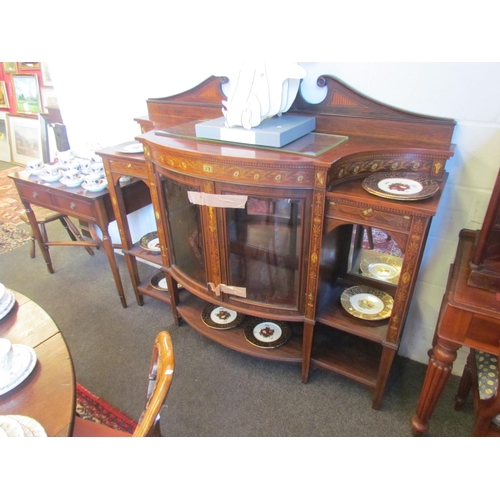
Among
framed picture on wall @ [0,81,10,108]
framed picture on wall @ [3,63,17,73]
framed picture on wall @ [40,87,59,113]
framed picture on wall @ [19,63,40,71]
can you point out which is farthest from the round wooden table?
framed picture on wall @ [0,81,10,108]

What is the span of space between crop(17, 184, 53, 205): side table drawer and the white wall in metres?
0.82

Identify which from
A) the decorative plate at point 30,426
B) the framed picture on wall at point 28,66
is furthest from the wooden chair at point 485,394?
the framed picture on wall at point 28,66

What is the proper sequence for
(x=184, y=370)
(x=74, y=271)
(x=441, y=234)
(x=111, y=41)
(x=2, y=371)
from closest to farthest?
(x=111, y=41) < (x=2, y=371) < (x=441, y=234) < (x=184, y=370) < (x=74, y=271)

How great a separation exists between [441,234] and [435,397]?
1.97ft

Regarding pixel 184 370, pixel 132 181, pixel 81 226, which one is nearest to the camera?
pixel 184 370

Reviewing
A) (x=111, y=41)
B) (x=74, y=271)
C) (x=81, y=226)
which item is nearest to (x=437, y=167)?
(x=111, y=41)

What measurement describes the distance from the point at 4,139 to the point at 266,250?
5011 millimetres

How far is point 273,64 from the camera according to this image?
3.64ft

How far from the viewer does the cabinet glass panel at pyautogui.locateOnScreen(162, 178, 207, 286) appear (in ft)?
4.58

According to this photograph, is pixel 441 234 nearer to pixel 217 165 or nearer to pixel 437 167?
pixel 437 167

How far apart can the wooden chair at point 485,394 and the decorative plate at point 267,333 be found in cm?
76

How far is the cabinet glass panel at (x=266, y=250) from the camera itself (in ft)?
4.14

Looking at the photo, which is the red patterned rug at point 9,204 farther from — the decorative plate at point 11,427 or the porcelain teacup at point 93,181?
the decorative plate at point 11,427

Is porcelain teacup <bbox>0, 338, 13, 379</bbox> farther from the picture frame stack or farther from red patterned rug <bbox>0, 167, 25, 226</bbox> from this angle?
the picture frame stack
